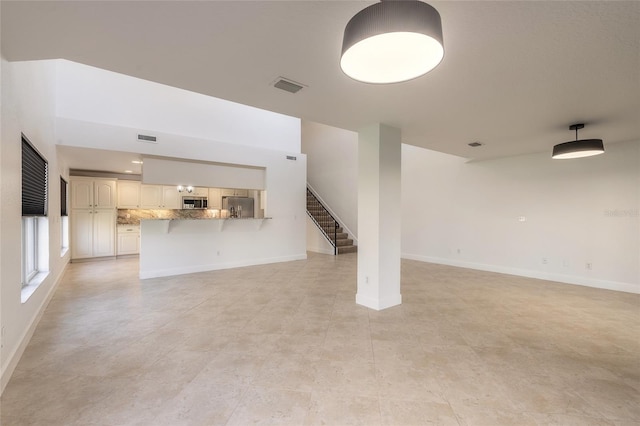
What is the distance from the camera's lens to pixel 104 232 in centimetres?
768

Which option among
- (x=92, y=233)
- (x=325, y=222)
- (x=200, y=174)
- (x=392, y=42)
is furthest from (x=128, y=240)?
(x=392, y=42)

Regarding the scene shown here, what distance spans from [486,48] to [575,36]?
53cm

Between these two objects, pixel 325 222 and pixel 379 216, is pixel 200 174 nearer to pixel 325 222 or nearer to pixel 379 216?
pixel 379 216

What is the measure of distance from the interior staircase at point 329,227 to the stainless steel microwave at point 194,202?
3.41 meters

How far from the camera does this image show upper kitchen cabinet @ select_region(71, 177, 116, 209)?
287 inches

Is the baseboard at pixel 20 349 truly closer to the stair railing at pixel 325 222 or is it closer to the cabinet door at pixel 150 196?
the cabinet door at pixel 150 196

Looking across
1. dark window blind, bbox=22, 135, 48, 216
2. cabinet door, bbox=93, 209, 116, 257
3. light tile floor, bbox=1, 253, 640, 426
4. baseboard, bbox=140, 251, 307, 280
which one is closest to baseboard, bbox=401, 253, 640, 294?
light tile floor, bbox=1, 253, 640, 426

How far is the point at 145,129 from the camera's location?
17.5 ft

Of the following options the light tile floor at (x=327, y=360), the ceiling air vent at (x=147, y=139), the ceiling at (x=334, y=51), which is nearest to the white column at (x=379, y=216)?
the light tile floor at (x=327, y=360)

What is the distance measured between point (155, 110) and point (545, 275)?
28.2ft

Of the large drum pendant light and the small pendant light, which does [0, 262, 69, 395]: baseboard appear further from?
the small pendant light

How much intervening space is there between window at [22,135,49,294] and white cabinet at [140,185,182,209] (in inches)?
166

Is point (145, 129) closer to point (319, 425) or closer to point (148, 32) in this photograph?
point (148, 32)

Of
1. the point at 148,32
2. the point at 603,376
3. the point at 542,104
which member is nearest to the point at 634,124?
the point at 542,104
